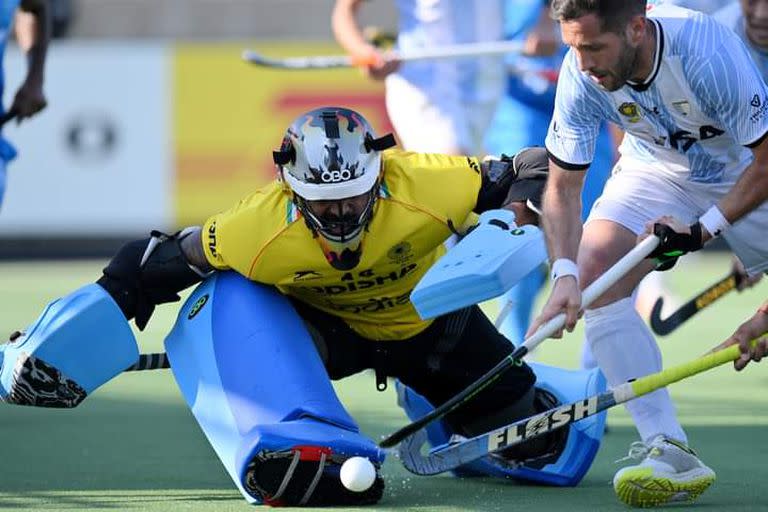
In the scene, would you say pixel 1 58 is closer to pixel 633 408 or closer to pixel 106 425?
pixel 106 425

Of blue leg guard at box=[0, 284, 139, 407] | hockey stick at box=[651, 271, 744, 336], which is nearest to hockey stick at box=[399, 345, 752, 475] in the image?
blue leg guard at box=[0, 284, 139, 407]

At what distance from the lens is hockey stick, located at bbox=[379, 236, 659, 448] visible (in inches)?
148

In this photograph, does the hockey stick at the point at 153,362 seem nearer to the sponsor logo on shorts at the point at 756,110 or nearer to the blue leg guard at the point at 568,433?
the blue leg guard at the point at 568,433

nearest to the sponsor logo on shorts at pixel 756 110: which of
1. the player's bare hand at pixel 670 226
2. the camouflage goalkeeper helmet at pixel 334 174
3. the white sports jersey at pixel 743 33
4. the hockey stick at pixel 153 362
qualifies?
the player's bare hand at pixel 670 226

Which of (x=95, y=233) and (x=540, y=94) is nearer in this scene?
(x=540, y=94)

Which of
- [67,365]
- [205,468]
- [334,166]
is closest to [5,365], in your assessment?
[67,365]

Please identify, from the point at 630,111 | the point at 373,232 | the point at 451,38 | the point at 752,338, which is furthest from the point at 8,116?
the point at 752,338

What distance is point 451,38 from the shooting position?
21.6 ft

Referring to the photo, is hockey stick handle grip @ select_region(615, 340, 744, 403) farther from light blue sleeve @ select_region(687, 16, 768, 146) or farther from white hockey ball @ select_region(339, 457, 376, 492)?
white hockey ball @ select_region(339, 457, 376, 492)

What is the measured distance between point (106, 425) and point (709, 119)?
87.8 inches

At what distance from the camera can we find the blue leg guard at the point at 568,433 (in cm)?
423

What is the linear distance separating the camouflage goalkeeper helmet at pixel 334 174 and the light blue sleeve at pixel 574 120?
390 mm

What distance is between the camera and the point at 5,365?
4.17m

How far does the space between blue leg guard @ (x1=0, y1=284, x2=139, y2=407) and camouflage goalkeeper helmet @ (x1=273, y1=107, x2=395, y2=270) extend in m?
0.56
